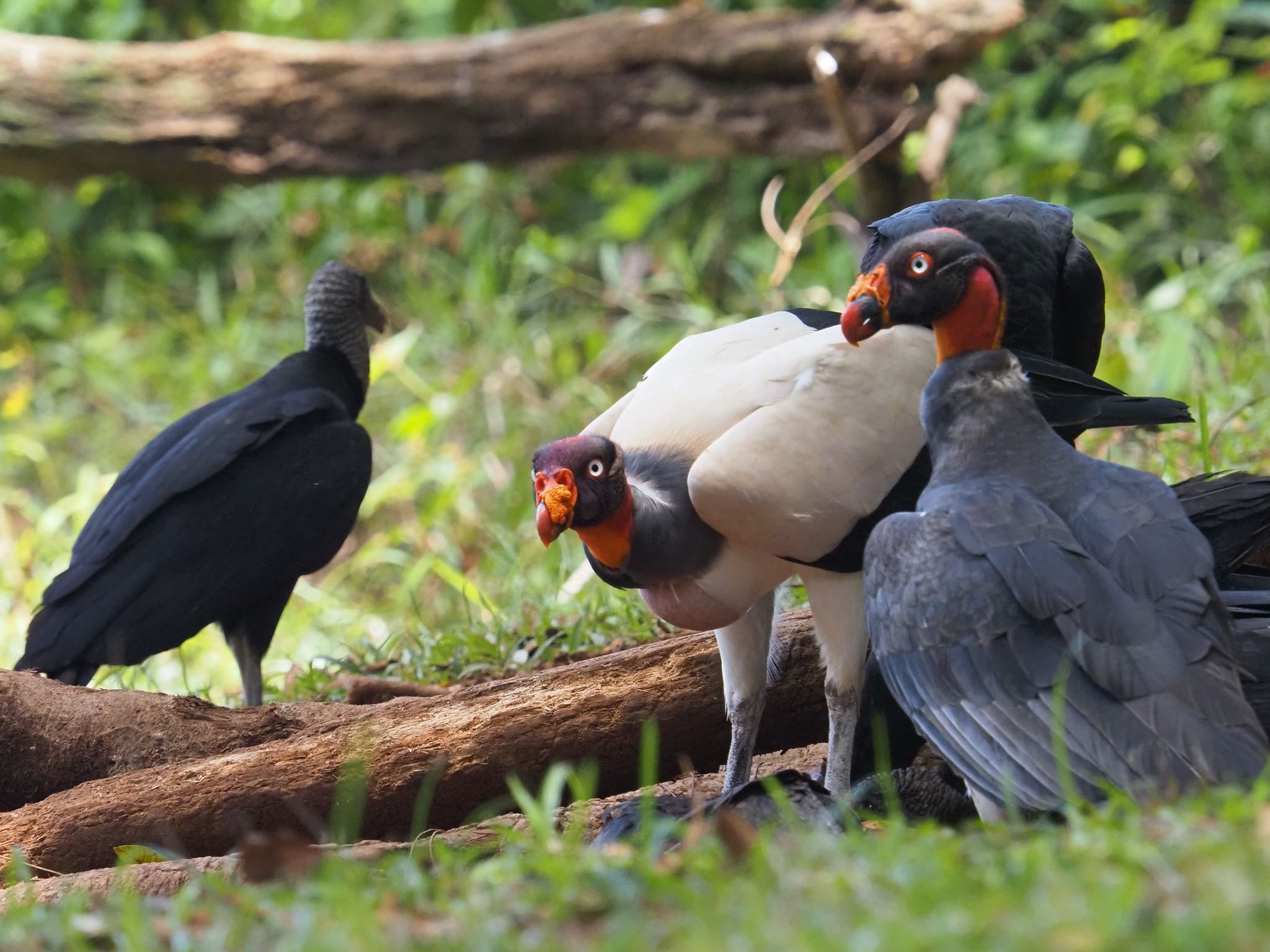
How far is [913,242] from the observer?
304 centimetres

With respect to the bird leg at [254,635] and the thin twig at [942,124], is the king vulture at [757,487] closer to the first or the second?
the bird leg at [254,635]

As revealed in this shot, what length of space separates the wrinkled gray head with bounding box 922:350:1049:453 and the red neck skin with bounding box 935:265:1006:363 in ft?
0.30

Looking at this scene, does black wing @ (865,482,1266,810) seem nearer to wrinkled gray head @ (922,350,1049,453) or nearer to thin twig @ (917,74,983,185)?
wrinkled gray head @ (922,350,1049,453)

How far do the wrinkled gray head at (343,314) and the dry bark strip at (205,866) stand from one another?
2438mm

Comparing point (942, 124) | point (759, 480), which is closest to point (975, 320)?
point (759, 480)

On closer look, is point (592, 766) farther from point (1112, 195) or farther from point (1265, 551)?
point (1112, 195)

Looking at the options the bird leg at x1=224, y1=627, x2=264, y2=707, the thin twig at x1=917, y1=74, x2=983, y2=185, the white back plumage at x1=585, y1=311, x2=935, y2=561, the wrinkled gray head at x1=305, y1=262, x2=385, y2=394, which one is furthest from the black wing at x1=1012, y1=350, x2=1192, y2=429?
the thin twig at x1=917, y1=74, x2=983, y2=185

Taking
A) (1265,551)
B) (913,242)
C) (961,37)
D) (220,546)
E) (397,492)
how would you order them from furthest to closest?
(397,492), (961,37), (220,546), (1265,551), (913,242)

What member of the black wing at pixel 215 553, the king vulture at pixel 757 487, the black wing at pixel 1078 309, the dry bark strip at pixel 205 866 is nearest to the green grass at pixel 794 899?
the dry bark strip at pixel 205 866

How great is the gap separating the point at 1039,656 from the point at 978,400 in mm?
556

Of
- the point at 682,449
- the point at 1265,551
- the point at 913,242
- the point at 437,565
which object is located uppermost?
the point at 913,242

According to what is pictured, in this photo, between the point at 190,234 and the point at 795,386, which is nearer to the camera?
the point at 795,386

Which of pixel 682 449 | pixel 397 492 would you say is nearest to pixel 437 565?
pixel 397 492

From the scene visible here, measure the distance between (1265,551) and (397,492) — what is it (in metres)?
4.90
